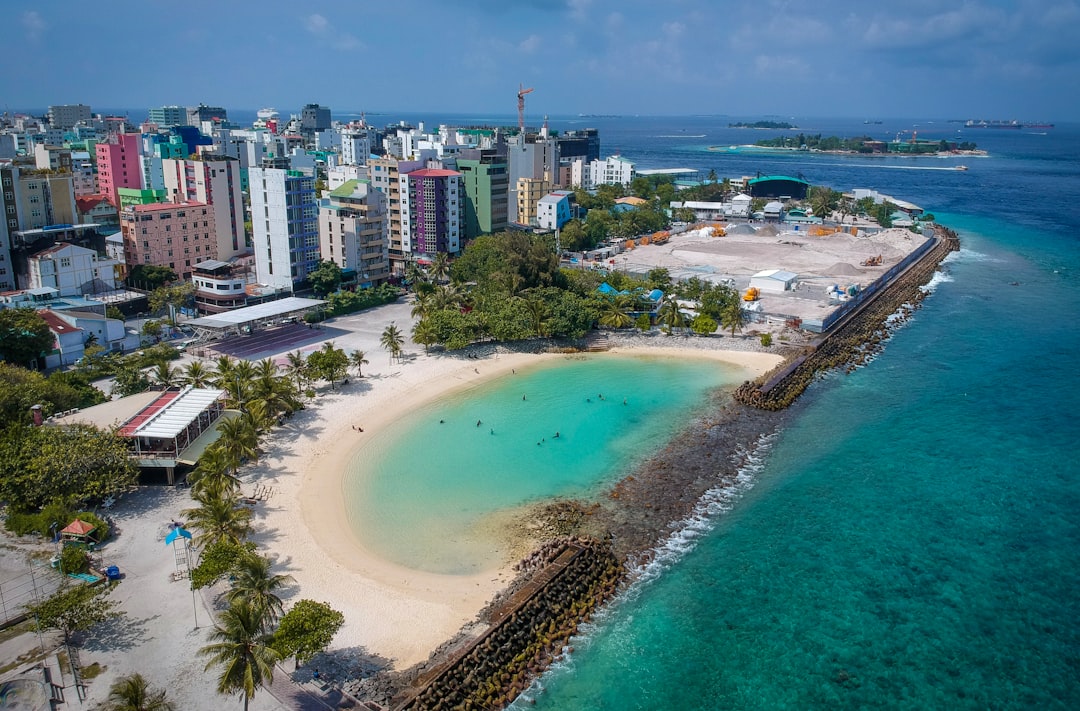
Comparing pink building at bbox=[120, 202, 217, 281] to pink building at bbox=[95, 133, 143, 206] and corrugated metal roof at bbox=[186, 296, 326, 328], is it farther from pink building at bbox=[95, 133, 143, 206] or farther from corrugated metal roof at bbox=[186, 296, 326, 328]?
pink building at bbox=[95, 133, 143, 206]

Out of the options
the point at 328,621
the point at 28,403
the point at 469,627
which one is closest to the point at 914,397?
the point at 469,627

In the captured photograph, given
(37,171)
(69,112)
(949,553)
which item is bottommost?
(949,553)

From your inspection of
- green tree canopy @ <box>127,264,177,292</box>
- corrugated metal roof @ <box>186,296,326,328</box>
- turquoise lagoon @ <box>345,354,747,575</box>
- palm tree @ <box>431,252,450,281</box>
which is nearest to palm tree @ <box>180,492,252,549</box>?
turquoise lagoon @ <box>345,354,747,575</box>

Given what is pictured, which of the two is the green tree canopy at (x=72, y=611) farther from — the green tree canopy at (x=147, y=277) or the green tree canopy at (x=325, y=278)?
the green tree canopy at (x=147, y=277)

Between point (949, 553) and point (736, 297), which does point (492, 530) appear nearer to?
point (949, 553)

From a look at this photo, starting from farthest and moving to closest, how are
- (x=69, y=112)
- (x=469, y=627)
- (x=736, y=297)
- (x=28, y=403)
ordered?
1. (x=69, y=112)
2. (x=736, y=297)
3. (x=28, y=403)
4. (x=469, y=627)

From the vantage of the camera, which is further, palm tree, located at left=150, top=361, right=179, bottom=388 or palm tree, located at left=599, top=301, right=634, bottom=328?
palm tree, located at left=599, top=301, right=634, bottom=328
